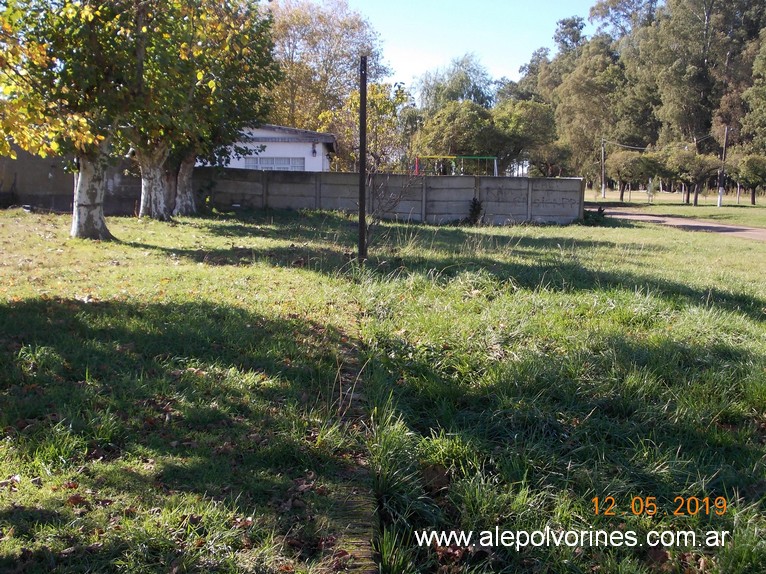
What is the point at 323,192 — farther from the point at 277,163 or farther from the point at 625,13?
the point at 625,13

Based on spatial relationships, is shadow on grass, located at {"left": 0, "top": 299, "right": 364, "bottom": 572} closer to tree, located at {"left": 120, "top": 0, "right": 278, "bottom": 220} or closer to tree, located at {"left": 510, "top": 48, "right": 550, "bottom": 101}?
tree, located at {"left": 120, "top": 0, "right": 278, "bottom": 220}

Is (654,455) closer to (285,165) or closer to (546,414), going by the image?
(546,414)

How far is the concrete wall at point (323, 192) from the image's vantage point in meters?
19.0

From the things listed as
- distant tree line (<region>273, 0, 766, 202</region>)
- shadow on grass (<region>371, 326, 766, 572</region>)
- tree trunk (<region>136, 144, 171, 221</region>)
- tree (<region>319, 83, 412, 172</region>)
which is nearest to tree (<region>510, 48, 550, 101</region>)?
distant tree line (<region>273, 0, 766, 202</region>)

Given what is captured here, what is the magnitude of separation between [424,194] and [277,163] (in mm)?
6600

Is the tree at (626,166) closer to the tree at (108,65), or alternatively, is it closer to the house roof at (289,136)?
the house roof at (289,136)

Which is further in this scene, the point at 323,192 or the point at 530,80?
the point at 530,80

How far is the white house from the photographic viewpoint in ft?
84.1

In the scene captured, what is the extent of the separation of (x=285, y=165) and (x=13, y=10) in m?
19.8

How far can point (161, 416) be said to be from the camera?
424cm

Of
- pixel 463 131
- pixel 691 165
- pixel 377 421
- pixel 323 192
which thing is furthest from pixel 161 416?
pixel 691 165

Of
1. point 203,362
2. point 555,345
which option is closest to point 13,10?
point 203,362

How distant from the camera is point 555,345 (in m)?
5.88

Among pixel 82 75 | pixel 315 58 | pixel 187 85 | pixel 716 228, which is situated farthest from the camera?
pixel 315 58
